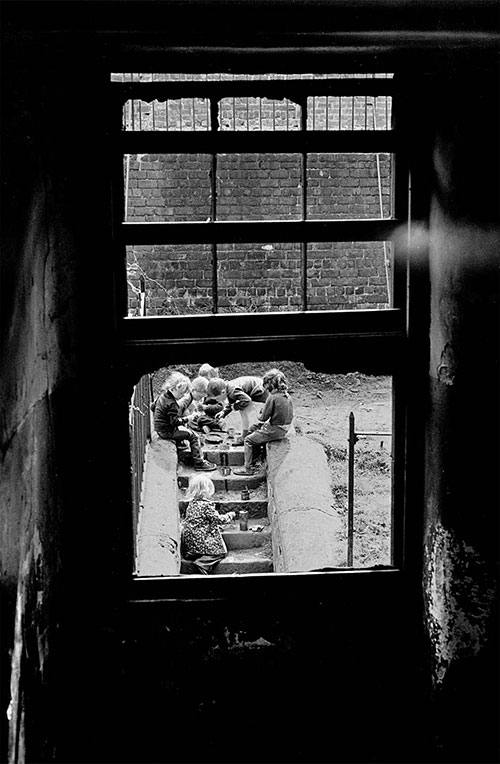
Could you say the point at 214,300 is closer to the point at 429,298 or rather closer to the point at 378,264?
the point at 429,298

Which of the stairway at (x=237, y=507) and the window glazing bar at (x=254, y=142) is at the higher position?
the window glazing bar at (x=254, y=142)

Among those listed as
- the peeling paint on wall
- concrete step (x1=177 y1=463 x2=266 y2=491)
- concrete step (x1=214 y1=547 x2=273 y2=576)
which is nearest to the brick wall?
the peeling paint on wall

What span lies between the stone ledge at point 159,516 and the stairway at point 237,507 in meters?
0.32

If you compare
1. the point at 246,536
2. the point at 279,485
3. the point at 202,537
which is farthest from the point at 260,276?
the point at 246,536

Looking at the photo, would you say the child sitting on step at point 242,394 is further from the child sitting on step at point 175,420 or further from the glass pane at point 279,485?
the child sitting on step at point 175,420

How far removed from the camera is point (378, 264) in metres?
5.22

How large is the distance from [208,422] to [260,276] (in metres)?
5.69

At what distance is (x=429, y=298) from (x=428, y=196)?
1.40 ft

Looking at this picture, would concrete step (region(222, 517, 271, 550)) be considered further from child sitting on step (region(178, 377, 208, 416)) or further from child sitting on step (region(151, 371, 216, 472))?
child sitting on step (region(178, 377, 208, 416))

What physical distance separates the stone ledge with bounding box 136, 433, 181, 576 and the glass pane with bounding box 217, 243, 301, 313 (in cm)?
175

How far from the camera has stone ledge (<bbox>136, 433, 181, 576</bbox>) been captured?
613 cm

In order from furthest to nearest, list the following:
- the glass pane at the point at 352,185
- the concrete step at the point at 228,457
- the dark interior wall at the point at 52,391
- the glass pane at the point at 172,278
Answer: the concrete step at the point at 228,457 < the glass pane at the point at 172,278 < the glass pane at the point at 352,185 < the dark interior wall at the point at 52,391

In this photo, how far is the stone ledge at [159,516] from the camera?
6.13 m

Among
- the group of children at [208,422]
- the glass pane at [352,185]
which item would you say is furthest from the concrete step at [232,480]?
the glass pane at [352,185]
